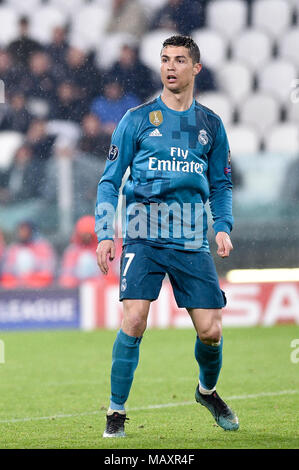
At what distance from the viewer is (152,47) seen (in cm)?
1070

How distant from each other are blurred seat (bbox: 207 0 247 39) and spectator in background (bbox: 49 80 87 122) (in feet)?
10.3

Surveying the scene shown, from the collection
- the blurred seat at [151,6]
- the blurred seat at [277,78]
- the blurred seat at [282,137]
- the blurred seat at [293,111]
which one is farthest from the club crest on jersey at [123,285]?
the blurred seat at [277,78]

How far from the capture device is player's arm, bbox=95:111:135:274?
4367mm

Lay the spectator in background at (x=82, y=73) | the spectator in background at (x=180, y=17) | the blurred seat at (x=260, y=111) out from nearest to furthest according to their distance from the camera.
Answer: the spectator in background at (x=82, y=73)
the spectator in background at (x=180, y=17)
the blurred seat at (x=260, y=111)

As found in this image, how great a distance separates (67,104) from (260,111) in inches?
124

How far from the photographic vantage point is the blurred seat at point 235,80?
1165cm

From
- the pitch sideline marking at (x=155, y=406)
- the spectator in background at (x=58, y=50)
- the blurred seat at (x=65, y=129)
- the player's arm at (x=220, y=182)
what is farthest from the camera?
the blurred seat at (x=65, y=129)

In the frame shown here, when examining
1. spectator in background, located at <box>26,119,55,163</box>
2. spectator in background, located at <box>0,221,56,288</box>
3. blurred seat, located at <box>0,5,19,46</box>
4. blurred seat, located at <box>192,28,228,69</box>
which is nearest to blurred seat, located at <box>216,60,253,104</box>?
blurred seat, located at <box>192,28,228,69</box>

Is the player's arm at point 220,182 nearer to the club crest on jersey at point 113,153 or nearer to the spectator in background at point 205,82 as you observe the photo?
the club crest on jersey at point 113,153

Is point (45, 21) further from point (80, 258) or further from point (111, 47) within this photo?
point (80, 258)

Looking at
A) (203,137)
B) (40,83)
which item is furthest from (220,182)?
(40,83)

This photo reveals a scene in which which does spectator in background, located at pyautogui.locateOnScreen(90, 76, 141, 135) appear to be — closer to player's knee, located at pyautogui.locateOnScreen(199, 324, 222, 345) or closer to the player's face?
the player's face

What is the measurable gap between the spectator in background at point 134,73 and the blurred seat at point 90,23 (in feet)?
3.17

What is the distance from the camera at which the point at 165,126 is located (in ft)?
14.7
